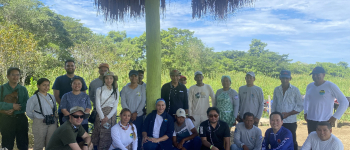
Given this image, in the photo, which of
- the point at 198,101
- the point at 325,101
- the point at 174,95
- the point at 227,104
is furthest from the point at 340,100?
the point at 174,95

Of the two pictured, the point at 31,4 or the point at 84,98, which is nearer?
the point at 84,98

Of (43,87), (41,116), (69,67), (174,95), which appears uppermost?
(69,67)

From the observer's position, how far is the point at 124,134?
367 centimetres

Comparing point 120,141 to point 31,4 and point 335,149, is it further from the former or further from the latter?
point 31,4

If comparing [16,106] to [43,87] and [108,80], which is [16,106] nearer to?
[43,87]

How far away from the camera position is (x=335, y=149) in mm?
3248

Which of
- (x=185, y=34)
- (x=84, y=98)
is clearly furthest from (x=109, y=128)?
(x=185, y=34)

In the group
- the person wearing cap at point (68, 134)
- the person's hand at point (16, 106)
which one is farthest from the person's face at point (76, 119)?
the person's hand at point (16, 106)

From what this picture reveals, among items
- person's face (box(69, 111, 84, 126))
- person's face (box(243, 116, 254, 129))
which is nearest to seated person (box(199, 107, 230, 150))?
person's face (box(243, 116, 254, 129))

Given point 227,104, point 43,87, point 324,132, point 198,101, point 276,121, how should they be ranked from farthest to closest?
point 198,101
point 227,104
point 43,87
point 276,121
point 324,132

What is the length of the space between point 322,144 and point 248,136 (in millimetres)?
1019

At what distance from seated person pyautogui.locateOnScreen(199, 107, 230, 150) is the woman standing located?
2.35 meters

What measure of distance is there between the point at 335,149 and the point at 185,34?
986 inches

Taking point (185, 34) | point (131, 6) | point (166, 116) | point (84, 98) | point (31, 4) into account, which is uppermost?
point (31, 4)
